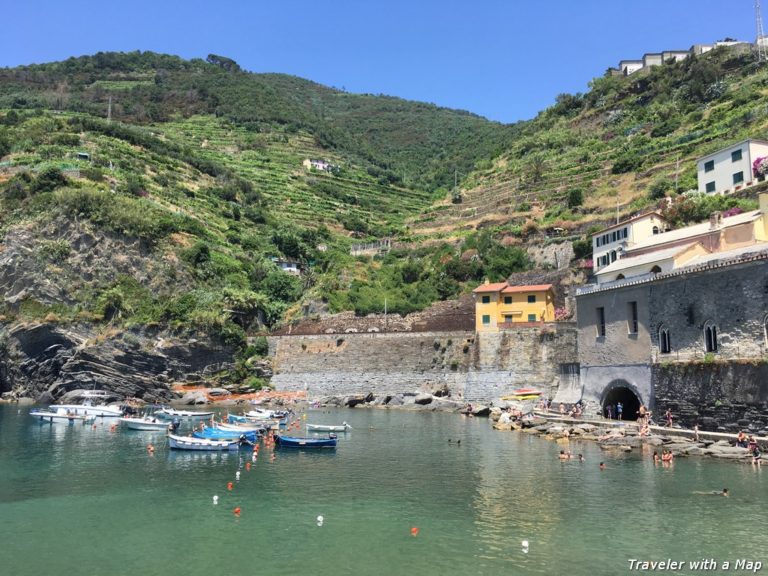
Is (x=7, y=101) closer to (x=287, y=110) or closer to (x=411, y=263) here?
(x=287, y=110)

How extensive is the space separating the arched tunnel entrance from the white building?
2585 centimetres

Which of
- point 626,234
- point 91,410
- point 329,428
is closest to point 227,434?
point 329,428

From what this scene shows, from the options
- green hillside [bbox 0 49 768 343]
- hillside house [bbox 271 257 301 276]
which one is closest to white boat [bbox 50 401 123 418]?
green hillside [bbox 0 49 768 343]

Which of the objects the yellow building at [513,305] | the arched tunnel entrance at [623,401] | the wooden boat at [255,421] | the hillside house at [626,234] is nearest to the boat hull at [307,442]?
the wooden boat at [255,421]

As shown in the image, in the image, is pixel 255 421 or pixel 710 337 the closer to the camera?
pixel 710 337

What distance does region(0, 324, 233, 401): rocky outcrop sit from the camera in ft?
182

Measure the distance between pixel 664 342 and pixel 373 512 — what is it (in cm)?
2035

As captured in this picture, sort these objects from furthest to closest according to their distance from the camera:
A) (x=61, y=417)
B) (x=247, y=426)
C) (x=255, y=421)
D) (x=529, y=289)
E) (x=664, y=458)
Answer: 1. (x=529, y=289)
2. (x=61, y=417)
3. (x=255, y=421)
4. (x=247, y=426)
5. (x=664, y=458)

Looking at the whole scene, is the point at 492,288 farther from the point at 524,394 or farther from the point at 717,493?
the point at 717,493

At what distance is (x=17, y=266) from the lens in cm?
6056

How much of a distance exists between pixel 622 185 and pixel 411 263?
88.0 ft

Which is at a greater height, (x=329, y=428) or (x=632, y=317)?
(x=632, y=317)

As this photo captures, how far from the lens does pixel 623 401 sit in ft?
121

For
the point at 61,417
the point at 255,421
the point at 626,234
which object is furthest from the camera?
the point at 626,234
